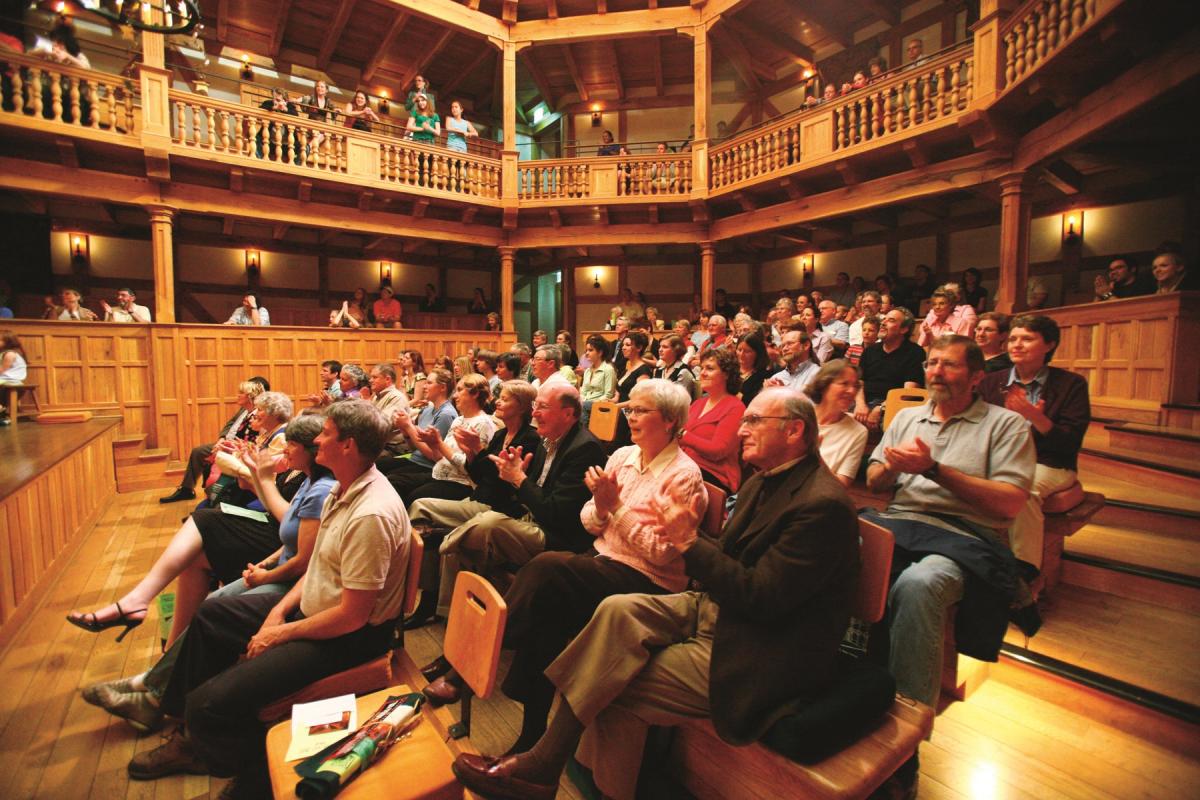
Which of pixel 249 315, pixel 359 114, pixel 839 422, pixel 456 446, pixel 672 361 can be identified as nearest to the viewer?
pixel 839 422

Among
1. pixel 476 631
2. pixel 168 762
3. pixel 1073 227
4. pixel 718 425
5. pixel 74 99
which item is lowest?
pixel 168 762

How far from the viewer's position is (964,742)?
1.82 m

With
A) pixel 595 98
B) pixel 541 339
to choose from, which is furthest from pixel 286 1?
pixel 541 339

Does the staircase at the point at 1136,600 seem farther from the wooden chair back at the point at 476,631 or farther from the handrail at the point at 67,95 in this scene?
the handrail at the point at 67,95

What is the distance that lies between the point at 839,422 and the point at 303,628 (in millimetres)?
2129

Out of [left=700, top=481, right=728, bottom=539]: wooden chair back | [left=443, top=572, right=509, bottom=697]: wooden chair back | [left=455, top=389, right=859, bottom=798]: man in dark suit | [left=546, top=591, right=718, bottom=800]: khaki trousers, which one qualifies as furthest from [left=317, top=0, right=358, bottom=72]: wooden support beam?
[left=546, top=591, right=718, bottom=800]: khaki trousers

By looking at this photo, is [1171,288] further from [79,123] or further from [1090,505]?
[79,123]

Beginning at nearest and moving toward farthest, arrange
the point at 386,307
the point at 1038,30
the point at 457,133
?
the point at 1038,30 → the point at 457,133 → the point at 386,307

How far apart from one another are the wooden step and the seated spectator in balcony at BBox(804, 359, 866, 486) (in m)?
0.89

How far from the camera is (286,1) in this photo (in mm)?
8078

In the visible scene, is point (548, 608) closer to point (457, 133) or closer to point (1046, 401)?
point (1046, 401)

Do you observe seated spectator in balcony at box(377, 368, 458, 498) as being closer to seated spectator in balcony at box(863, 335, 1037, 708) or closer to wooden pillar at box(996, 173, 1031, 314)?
seated spectator in balcony at box(863, 335, 1037, 708)

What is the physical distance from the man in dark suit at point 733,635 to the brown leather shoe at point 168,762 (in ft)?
3.48

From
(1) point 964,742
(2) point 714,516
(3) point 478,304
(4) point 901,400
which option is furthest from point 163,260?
(1) point 964,742
